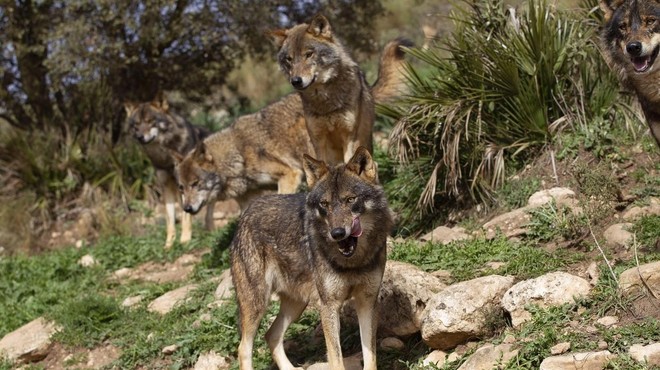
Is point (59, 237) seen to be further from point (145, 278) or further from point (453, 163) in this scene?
point (453, 163)

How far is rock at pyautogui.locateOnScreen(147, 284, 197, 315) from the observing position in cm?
989

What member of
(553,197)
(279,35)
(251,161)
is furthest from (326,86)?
(553,197)

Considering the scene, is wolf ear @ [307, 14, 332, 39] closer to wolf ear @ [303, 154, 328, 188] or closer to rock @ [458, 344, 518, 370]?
wolf ear @ [303, 154, 328, 188]

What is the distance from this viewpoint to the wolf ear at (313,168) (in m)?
7.05

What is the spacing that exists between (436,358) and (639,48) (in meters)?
3.01

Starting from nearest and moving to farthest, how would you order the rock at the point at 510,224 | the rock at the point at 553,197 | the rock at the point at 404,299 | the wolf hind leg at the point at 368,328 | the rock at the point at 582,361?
the rock at the point at 582,361, the wolf hind leg at the point at 368,328, the rock at the point at 404,299, the rock at the point at 510,224, the rock at the point at 553,197

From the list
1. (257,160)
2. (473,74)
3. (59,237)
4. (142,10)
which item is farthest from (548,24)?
(59,237)

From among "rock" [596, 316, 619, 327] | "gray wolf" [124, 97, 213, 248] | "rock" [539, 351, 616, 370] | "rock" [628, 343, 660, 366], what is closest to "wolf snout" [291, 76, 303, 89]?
"gray wolf" [124, 97, 213, 248]

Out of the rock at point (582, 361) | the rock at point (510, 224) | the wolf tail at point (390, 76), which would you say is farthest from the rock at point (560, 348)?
the wolf tail at point (390, 76)

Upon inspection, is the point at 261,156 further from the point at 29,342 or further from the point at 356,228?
the point at 356,228

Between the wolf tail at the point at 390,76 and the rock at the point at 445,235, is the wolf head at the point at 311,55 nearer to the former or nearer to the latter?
the wolf tail at the point at 390,76

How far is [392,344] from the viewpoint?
24.7 ft

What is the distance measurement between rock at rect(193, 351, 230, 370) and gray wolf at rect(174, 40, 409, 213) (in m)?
3.93

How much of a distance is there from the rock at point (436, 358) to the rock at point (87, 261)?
21.6 feet
